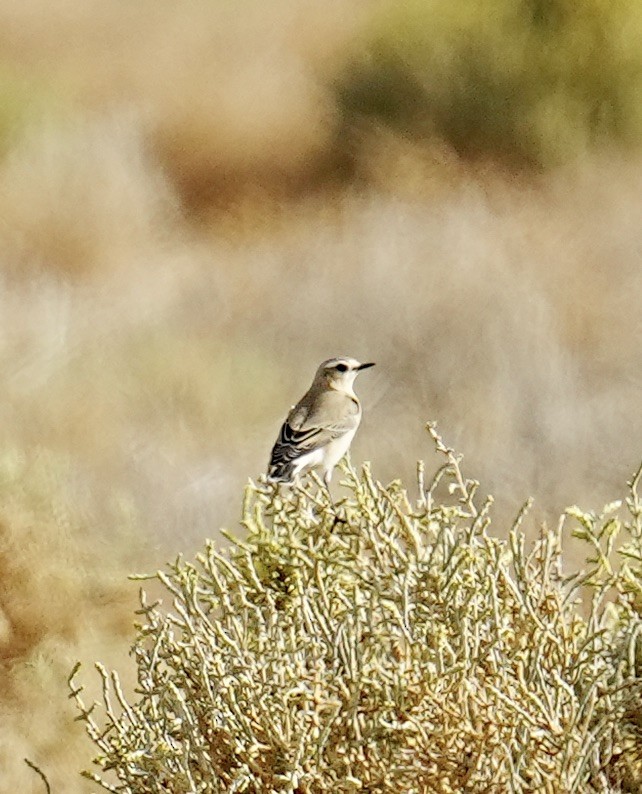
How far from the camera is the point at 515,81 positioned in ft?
12.7

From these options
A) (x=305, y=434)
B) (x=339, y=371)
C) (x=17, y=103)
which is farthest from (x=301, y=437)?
(x=17, y=103)

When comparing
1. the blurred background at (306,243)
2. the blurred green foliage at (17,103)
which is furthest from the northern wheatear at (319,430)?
the blurred green foliage at (17,103)

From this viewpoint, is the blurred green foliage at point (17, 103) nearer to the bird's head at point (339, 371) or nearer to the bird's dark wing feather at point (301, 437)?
the bird's head at point (339, 371)

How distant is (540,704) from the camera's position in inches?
24.0

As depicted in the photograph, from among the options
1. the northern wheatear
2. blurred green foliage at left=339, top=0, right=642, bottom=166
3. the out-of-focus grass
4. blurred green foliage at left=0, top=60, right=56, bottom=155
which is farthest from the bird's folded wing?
blurred green foliage at left=0, top=60, right=56, bottom=155

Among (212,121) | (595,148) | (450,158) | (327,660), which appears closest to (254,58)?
(212,121)

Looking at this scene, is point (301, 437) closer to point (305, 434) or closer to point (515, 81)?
point (305, 434)

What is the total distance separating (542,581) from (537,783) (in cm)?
10

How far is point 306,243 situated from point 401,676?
3.20m

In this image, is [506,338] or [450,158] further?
[450,158]

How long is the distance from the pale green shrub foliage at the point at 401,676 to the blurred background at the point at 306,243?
1496mm

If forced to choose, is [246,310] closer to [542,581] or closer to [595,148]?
[595,148]

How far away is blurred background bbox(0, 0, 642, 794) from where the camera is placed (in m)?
2.85

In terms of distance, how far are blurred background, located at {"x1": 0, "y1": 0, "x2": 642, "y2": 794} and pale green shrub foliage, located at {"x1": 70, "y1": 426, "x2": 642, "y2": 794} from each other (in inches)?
58.9
